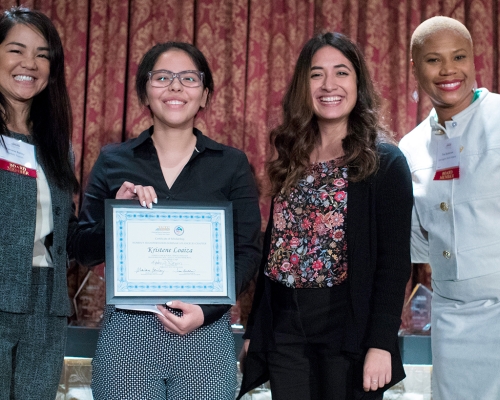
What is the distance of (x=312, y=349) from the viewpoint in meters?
2.17

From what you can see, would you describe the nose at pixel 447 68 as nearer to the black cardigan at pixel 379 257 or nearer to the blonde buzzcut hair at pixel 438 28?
the blonde buzzcut hair at pixel 438 28

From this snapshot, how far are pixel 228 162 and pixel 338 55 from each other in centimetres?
56

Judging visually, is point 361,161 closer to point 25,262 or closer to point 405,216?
point 405,216

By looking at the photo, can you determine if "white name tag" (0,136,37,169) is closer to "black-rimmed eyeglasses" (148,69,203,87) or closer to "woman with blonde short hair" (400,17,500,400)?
"black-rimmed eyeglasses" (148,69,203,87)

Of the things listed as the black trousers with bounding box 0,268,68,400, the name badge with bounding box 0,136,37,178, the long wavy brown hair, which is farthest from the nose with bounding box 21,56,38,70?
the long wavy brown hair

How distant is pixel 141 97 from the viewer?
2.39 metres

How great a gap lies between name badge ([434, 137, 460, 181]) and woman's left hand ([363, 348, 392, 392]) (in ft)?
2.41

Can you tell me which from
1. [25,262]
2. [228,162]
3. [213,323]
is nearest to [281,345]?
[213,323]

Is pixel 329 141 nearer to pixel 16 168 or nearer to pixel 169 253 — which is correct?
pixel 169 253

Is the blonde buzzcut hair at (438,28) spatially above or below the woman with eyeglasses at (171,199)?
above

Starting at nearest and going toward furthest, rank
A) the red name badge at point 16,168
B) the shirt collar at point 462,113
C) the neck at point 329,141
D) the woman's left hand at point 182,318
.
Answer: the woman's left hand at point 182,318
the red name badge at point 16,168
the neck at point 329,141
the shirt collar at point 462,113

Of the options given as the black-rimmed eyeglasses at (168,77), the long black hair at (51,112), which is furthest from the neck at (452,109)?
the long black hair at (51,112)

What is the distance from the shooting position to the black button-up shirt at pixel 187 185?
88.1 inches

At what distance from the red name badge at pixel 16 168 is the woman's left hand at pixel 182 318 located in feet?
2.06
